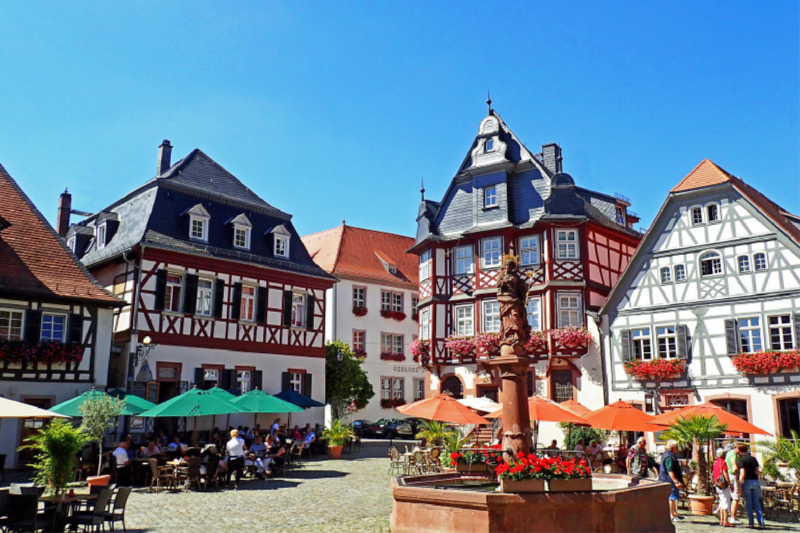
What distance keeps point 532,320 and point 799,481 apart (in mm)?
16151

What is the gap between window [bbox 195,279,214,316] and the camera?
1122 inches

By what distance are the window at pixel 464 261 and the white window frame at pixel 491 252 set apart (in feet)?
2.29

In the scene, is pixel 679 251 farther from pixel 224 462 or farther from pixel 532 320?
pixel 224 462

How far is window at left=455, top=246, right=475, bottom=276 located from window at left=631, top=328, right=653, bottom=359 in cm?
810

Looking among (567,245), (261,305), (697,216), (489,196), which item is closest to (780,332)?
(697,216)

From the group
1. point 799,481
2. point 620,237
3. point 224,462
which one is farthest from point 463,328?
point 799,481

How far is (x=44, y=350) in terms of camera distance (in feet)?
74.0

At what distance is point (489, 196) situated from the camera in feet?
110

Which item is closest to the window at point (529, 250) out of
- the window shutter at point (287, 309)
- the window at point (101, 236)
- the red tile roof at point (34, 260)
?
the window shutter at point (287, 309)

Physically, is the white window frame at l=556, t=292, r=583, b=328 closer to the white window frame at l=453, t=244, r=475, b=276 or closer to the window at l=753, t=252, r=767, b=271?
the white window frame at l=453, t=244, r=475, b=276

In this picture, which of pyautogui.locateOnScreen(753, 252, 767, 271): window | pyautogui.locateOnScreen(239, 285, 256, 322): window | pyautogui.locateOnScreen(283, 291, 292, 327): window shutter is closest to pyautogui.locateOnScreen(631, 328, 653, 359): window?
pyautogui.locateOnScreen(753, 252, 767, 271): window

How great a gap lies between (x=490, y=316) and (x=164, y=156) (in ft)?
53.9

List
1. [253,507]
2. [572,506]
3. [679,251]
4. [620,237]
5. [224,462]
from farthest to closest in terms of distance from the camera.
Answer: [620,237]
[679,251]
[224,462]
[253,507]
[572,506]

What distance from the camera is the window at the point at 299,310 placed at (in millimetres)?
32000
